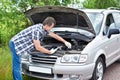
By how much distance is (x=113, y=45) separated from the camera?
7.63 meters

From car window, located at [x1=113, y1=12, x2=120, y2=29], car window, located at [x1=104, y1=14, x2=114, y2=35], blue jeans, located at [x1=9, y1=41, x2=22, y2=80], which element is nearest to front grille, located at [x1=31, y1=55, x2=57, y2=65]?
blue jeans, located at [x1=9, y1=41, x2=22, y2=80]

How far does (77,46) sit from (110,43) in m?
1.24

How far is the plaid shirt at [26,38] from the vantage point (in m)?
5.97

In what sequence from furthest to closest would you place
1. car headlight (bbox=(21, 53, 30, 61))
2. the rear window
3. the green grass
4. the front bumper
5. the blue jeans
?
1. the rear window
2. the green grass
3. car headlight (bbox=(21, 53, 30, 61))
4. the blue jeans
5. the front bumper

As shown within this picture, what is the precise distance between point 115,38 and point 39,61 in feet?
8.48

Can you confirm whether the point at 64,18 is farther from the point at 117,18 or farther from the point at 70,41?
the point at 117,18

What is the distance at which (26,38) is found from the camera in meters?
6.06

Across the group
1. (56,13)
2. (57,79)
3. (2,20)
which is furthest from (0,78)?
(2,20)

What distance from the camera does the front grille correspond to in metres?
6.01

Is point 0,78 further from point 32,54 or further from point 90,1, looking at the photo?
point 90,1

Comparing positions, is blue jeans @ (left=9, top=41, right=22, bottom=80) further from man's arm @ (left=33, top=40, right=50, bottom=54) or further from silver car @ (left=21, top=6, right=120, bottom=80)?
man's arm @ (left=33, top=40, right=50, bottom=54)

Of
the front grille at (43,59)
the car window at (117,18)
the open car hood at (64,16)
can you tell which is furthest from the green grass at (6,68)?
the car window at (117,18)

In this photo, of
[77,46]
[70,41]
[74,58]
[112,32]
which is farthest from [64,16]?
[74,58]

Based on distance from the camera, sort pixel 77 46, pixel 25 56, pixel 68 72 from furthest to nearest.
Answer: pixel 77 46 < pixel 25 56 < pixel 68 72
